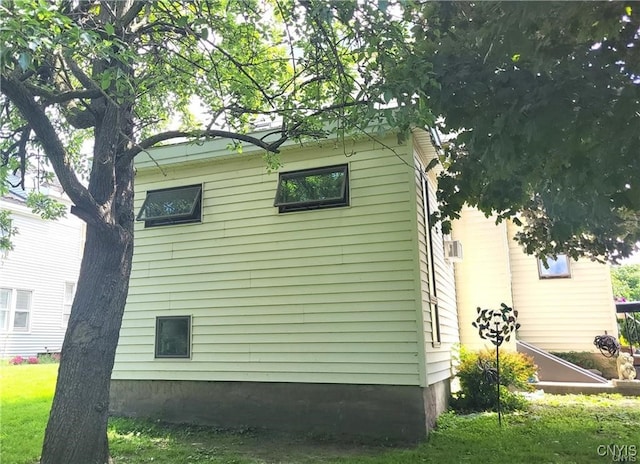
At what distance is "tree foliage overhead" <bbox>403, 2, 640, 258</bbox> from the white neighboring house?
13785 millimetres

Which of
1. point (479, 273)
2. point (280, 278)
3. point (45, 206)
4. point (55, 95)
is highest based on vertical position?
point (55, 95)

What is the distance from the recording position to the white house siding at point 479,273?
1055cm

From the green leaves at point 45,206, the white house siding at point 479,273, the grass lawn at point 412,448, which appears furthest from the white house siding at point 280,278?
the white house siding at point 479,273

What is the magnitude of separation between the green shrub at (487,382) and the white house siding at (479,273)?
1.80m

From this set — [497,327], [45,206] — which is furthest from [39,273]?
[497,327]

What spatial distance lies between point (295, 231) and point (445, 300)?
134 inches

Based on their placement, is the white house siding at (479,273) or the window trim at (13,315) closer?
the white house siding at (479,273)

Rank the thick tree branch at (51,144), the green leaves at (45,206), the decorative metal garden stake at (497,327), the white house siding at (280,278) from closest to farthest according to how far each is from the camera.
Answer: the thick tree branch at (51,144), the white house siding at (280,278), the decorative metal garden stake at (497,327), the green leaves at (45,206)

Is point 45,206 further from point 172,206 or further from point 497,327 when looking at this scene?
point 497,327

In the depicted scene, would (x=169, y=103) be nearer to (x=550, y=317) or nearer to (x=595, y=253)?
(x=595, y=253)

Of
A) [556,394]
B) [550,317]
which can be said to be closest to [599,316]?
[550,317]

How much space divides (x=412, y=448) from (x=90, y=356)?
151 inches

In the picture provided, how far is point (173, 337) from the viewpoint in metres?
7.53

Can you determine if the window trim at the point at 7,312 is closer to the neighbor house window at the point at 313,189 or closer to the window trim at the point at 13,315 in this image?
the window trim at the point at 13,315
